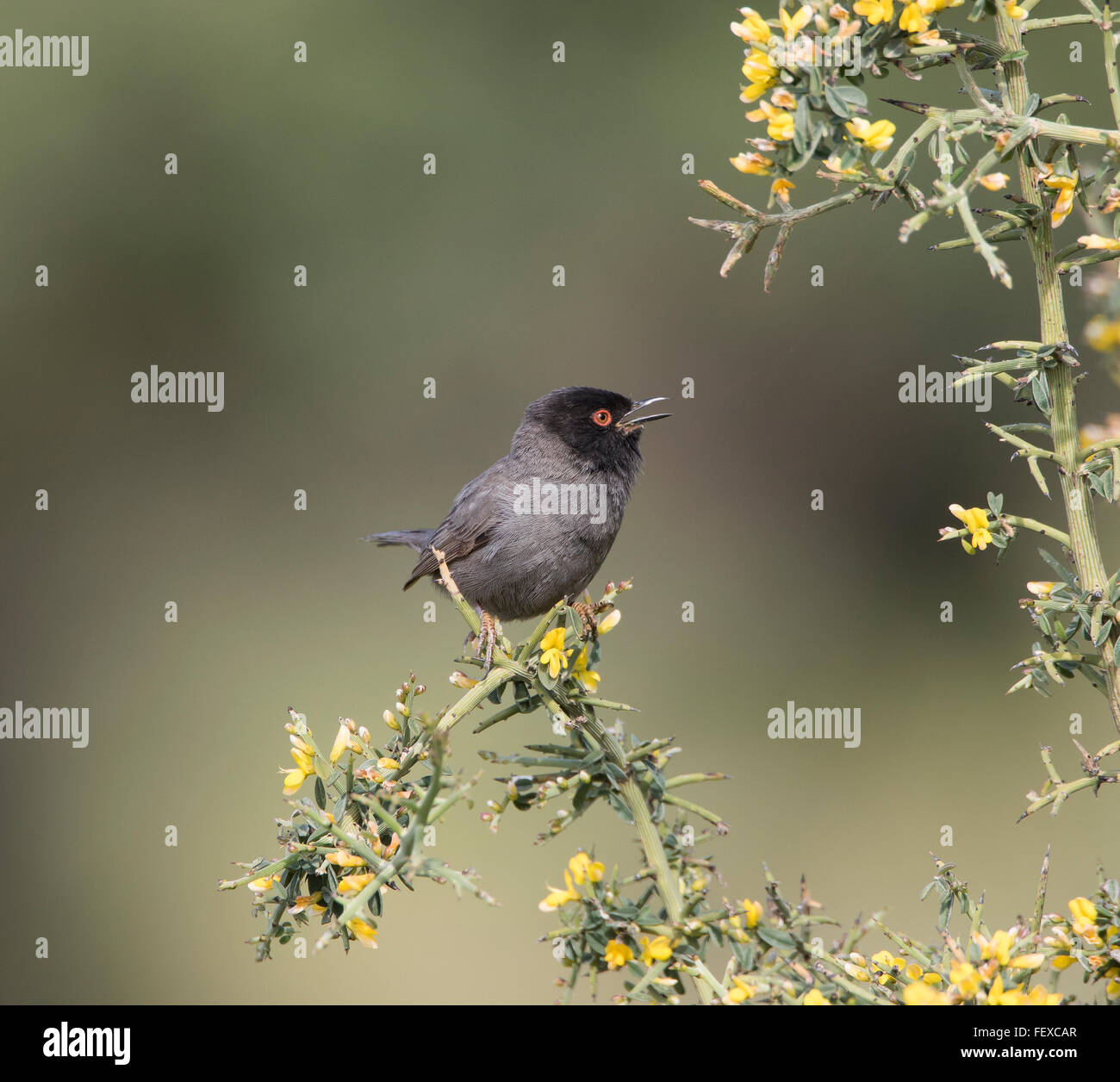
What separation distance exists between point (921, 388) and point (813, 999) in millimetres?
6453

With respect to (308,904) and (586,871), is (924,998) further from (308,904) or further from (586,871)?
(308,904)

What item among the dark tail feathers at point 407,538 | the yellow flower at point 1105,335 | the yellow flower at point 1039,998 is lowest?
the yellow flower at point 1039,998

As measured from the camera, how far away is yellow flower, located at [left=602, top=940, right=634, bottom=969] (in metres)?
1.77

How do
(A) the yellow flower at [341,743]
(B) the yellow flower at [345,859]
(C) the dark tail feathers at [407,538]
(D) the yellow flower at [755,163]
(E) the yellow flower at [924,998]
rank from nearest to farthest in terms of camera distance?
(E) the yellow flower at [924,998]
(D) the yellow flower at [755,163]
(B) the yellow flower at [345,859]
(A) the yellow flower at [341,743]
(C) the dark tail feathers at [407,538]

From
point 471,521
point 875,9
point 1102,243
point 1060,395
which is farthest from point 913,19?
point 471,521

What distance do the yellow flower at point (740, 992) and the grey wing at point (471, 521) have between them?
110 inches

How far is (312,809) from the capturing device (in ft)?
5.87

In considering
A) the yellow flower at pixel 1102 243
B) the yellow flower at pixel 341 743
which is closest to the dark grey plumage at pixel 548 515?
the yellow flower at pixel 341 743

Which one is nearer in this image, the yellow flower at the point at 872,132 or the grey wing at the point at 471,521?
the yellow flower at the point at 872,132

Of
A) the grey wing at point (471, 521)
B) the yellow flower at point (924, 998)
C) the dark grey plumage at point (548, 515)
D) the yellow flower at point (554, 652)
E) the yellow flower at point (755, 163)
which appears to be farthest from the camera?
the grey wing at point (471, 521)

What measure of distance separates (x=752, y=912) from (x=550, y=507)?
8.38 ft

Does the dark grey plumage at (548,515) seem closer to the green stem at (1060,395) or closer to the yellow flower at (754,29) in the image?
the green stem at (1060,395)

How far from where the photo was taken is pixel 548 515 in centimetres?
414

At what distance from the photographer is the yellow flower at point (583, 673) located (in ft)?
6.97
